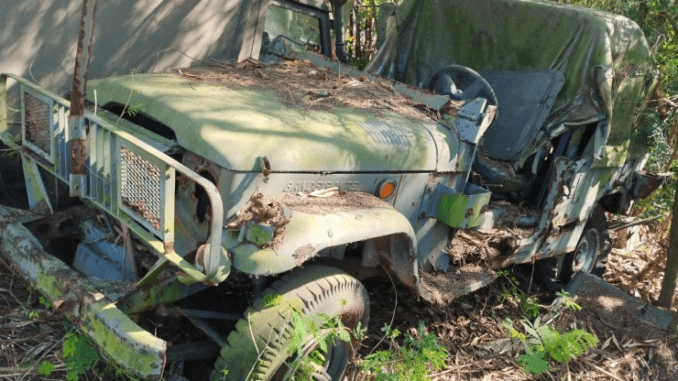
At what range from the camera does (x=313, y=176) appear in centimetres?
393

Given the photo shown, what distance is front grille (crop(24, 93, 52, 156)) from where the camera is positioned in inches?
158

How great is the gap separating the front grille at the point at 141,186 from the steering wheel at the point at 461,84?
2.52m

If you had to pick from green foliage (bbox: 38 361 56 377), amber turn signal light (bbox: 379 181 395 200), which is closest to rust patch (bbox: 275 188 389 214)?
amber turn signal light (bbox: 379 181 395 200)

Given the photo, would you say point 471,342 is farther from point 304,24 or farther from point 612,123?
point 304,24

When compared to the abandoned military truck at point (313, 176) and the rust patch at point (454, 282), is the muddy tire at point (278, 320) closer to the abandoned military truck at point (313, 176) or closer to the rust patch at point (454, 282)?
the abandoned military truck at point (313, 176)

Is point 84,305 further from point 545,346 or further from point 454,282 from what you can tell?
point 545,346

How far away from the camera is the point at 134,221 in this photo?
361cm

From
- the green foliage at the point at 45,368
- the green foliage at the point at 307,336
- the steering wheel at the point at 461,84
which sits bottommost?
the green foliage at the point at 45,368

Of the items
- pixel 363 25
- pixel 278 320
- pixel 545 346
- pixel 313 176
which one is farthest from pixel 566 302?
pixel 363 25

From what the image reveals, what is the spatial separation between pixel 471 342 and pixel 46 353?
9.52 ft

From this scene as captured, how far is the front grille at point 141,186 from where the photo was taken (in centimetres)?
334

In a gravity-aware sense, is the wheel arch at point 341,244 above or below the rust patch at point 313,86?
below

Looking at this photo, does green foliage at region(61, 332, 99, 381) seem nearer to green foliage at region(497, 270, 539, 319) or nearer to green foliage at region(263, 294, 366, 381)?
green foliage at region(263, 294, 366, 381)

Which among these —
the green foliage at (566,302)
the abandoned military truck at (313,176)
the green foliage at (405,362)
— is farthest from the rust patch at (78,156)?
the green foliage at (566,302)
